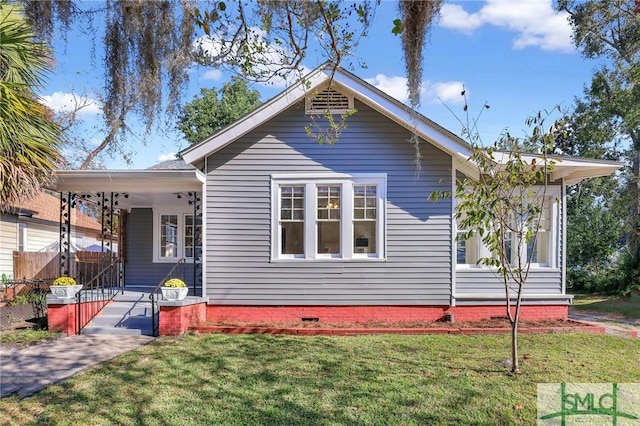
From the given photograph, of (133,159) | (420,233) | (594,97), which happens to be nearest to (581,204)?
(594,97)

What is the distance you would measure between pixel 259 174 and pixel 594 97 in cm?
1639

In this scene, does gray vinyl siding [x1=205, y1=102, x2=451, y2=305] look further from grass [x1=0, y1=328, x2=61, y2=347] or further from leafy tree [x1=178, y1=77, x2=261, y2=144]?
leafy tree [x1=178, y1=77, x2=261, y2=144]

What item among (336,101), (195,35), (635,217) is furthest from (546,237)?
(635,217)

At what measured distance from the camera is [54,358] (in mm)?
6055

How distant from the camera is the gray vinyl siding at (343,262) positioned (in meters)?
8.47

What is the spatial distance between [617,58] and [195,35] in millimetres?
17507

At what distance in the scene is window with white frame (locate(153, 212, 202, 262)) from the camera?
11672 millimetres

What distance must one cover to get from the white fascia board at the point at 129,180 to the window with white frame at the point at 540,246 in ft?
19.5

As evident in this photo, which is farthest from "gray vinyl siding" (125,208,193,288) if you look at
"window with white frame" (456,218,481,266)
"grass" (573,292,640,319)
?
"grass" (573,292,640,319)

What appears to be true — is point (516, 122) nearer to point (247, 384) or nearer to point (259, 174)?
point (259, 174)

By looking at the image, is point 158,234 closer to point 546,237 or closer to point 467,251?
point 467,251

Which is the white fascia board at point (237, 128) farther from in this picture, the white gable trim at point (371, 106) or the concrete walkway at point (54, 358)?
the concrete walkway at point (54, 358)

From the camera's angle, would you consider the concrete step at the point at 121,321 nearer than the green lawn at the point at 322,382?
No

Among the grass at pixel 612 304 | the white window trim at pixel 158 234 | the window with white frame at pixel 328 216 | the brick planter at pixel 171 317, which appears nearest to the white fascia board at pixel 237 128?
the window with white frame at pixel 328 216
